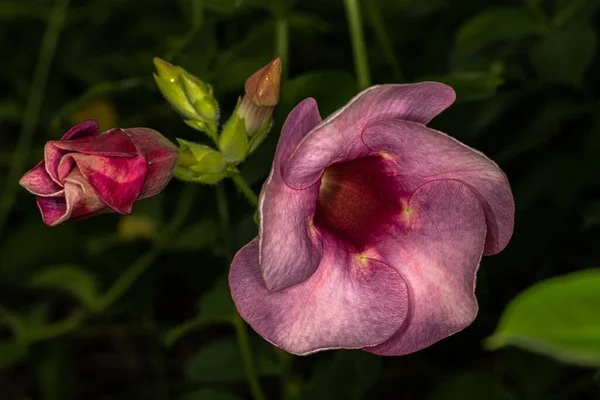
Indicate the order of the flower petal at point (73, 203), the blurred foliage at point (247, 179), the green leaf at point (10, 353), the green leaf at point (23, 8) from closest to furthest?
the flower petal at point (73, 203) < the blurred foliage at point (247, 179) < the green leaf at point (23, 8) < the green leaf at point (10, 353)

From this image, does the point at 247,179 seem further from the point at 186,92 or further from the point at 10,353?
the point at 10,353

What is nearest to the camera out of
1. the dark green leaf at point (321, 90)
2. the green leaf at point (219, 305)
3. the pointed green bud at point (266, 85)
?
the pointed green bud at point (266, 85)

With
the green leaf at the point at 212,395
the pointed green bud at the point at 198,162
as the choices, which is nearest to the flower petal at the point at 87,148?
the pointed green bud at the point at 198,162

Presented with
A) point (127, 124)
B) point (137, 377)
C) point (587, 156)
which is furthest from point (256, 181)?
point (137, 377)

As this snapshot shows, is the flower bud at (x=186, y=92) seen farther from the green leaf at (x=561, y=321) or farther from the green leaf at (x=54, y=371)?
the green leaf at (x=54, y=371)

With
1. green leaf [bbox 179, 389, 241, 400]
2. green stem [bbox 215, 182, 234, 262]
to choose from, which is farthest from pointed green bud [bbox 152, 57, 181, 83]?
green leaf [bbox 179, 389, 241, 400]

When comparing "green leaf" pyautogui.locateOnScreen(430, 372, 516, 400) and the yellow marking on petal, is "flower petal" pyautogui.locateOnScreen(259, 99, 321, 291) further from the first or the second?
"green leaf" pyautogui.locateOnScreen(430, 372, 516, 400)

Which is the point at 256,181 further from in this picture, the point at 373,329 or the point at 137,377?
the point at 137,377
